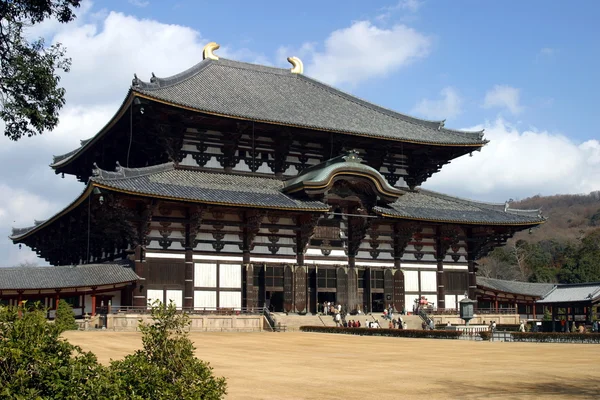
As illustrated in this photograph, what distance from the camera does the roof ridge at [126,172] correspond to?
38003mm

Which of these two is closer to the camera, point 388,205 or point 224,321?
point 224,321

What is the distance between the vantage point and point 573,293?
5856cm

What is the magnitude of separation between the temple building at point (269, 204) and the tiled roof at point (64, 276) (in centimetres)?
74

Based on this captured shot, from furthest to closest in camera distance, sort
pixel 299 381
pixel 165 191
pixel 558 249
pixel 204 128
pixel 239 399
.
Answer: pixel 558 249 < pixel 204 128 < pixel 165 191 < pixel 299 381 < pixel 239 399

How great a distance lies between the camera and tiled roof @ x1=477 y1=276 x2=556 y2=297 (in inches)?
2228

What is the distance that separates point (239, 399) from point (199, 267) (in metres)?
28.8

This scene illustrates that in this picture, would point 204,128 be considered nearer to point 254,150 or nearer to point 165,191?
point 254,150

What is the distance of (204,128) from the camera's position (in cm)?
4525

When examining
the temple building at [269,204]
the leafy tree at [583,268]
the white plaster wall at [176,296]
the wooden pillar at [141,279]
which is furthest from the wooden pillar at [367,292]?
the leafy tree at [583,268]

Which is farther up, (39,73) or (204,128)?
(204,128)

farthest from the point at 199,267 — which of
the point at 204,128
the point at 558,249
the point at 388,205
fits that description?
the point at 558,249

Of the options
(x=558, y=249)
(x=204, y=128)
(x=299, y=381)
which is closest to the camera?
(x=299, y=381)

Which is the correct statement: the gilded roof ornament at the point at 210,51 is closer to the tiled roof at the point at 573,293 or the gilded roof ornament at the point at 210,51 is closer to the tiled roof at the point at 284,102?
the tiled roof at the point at 284,102

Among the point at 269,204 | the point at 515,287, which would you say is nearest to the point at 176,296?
the point at 269,204
